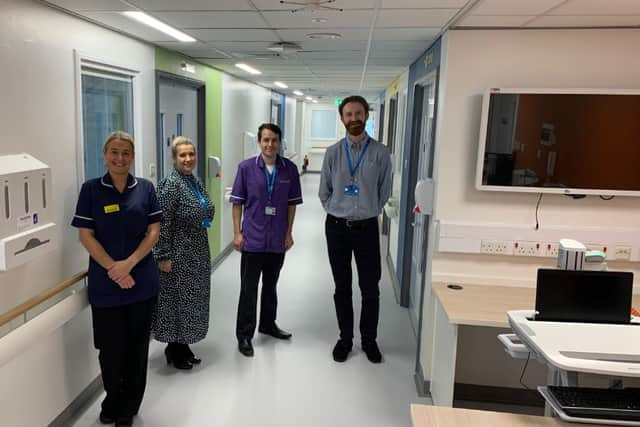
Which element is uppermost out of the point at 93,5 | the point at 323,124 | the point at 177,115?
the point at 93,5

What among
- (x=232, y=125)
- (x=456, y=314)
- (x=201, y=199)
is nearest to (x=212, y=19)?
(x=201, y=199)

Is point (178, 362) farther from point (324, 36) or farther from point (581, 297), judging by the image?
point (581, 297)

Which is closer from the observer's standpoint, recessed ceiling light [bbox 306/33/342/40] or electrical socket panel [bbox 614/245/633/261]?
electrical socket panel [bbox 614/245/633/261]

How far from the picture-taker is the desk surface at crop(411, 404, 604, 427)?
1.55 meters

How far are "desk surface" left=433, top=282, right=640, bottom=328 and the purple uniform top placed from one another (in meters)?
1.13

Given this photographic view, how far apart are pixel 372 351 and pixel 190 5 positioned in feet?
7.86

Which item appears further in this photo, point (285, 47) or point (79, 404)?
point (285, 47)

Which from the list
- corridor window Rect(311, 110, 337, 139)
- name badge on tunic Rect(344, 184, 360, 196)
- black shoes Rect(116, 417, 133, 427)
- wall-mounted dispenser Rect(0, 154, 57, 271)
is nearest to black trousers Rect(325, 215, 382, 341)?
name badge on tunic Rect(344, 184, 360, 196)

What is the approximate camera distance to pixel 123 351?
254cm

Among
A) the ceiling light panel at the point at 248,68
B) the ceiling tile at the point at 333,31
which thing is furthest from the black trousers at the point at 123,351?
the ceiling light panel at the point at 248,68

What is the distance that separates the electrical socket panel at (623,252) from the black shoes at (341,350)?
1.73 meters

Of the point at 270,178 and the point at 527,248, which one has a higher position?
the point at 270,178

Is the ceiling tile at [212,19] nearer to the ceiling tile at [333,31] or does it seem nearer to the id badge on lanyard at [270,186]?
the ceiling tile at [333,31]

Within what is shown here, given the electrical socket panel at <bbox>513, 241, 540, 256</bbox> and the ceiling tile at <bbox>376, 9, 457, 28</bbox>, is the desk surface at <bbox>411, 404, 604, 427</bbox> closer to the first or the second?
the electrical socket panel at <bbox>513, 241, 540, 256</bbox>
